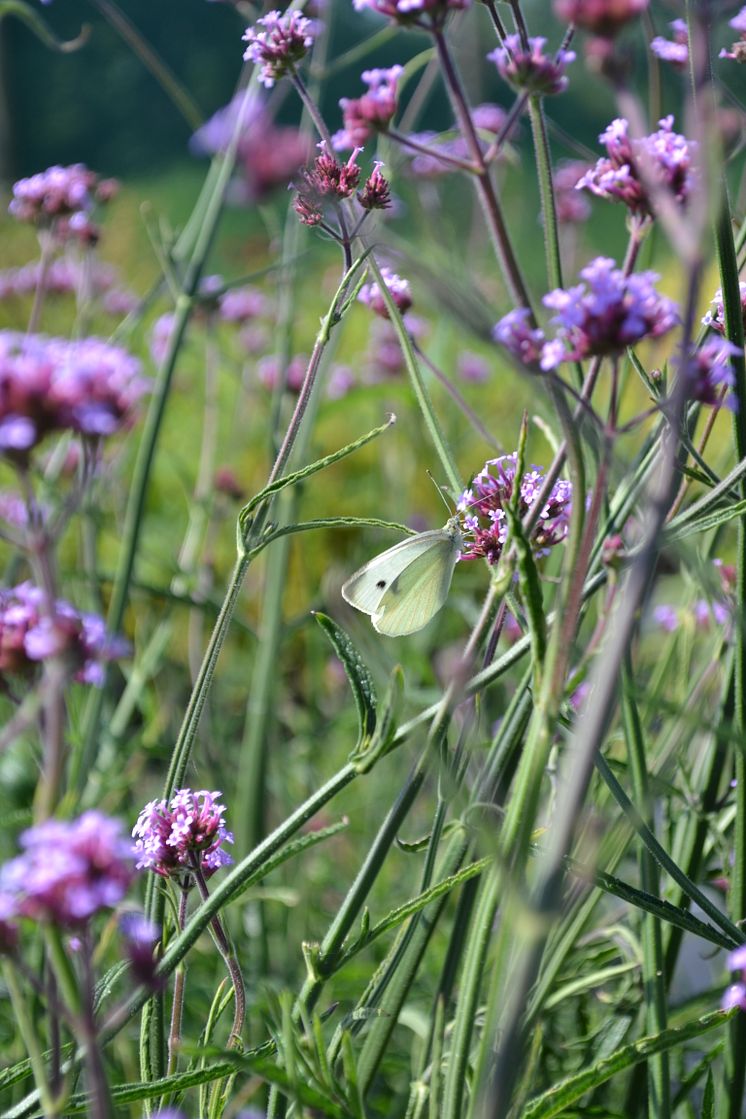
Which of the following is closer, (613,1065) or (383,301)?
(613,1065)

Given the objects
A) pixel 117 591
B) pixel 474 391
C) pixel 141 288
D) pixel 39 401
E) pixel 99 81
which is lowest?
pixel 39 401

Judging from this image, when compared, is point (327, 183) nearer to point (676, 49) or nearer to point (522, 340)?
point (522, 340)

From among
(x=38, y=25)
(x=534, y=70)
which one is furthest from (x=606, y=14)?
(x=38, y=25)

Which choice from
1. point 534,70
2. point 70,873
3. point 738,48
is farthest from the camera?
point 738,48

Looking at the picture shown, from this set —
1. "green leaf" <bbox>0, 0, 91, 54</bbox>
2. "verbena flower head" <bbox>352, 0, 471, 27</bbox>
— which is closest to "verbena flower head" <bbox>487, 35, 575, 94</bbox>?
"verbena flower head" <bbox>352, 0, 471, 27</bbox>

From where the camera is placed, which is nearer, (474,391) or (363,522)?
(363,522)

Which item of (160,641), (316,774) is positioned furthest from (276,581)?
(316,774)

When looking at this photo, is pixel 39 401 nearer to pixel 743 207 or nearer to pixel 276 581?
pixel 743 207
